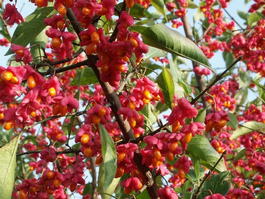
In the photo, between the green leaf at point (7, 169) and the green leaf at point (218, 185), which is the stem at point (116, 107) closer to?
the green leaf at point (7, 169)

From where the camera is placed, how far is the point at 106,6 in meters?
1.85

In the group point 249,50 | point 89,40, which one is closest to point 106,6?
point 89,40

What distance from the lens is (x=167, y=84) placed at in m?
A: 2.07

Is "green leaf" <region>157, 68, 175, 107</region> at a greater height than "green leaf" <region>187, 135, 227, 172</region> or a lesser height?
greater

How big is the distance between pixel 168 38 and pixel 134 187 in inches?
28.9

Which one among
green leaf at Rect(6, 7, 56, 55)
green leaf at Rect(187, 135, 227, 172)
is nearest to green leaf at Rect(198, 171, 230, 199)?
green leaf at Rect(187, 135, 227, 172)

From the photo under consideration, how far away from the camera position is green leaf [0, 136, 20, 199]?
1798 mm

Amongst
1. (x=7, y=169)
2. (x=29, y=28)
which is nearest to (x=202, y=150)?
(x=7, y=169)

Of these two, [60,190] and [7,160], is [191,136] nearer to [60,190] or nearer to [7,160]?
[7,160]

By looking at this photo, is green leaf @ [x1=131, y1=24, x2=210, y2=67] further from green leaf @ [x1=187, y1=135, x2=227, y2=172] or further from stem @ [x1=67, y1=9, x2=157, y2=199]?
green leaf @ [x1=187, y1=135, x2=227, y2=172]

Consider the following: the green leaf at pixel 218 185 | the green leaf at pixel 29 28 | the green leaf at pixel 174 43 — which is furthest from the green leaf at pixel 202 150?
the green leaf at pixel 29 28

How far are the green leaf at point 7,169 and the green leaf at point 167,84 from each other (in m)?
0.80

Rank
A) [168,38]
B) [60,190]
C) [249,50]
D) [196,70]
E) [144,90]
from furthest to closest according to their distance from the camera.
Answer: [196,70], [249,50], [60,190], [144,90], [168,38]

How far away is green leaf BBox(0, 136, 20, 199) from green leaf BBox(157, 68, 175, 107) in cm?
80
